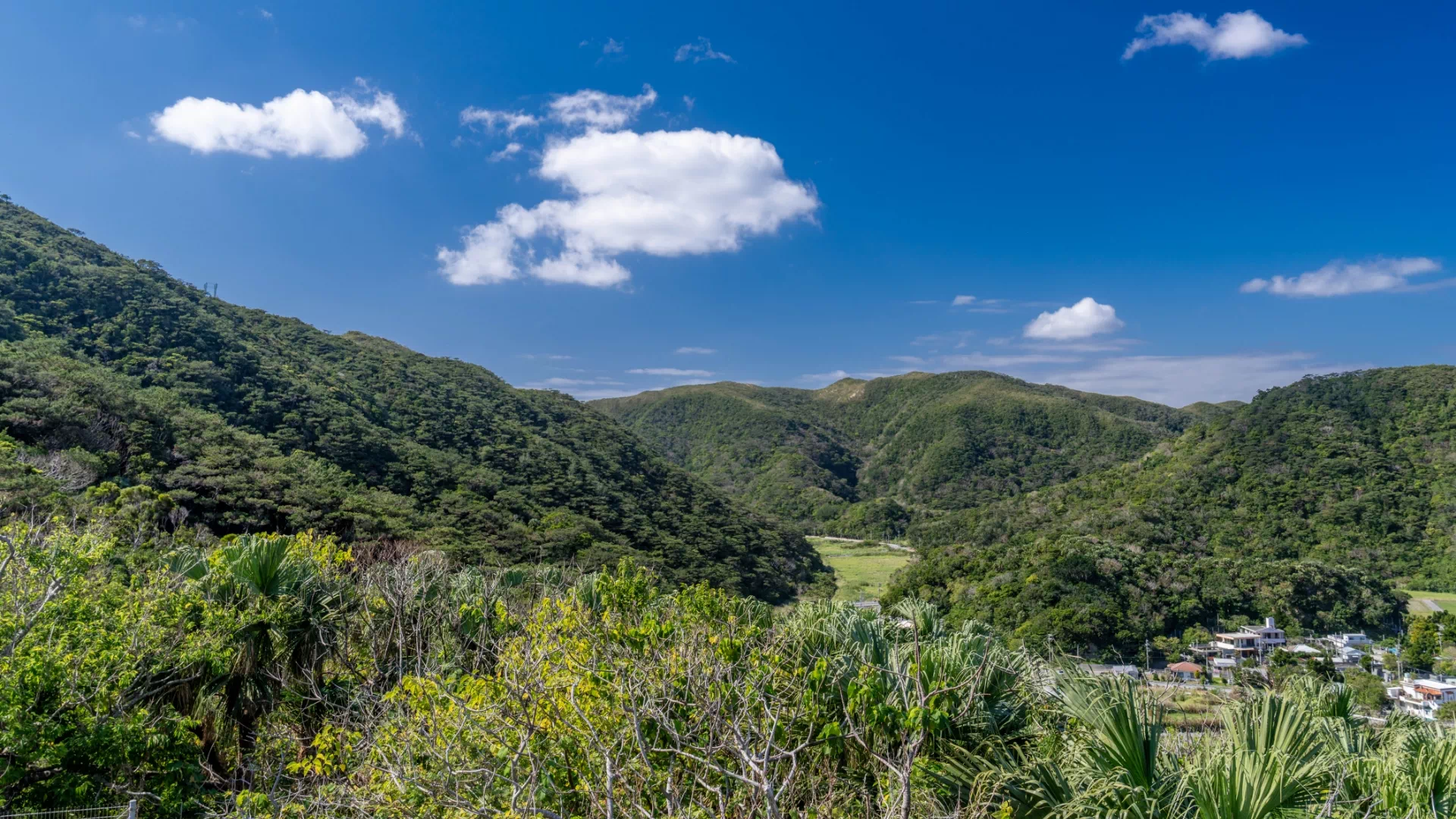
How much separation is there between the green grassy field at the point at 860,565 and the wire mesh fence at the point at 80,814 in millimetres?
40600

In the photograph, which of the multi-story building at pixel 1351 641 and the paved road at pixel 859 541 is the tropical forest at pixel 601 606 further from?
the multi-story building at pixel 1351 641

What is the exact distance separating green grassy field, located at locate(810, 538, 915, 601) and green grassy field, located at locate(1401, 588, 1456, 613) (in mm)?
31199

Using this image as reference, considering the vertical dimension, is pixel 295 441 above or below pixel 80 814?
above

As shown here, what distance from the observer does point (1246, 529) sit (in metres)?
52.3

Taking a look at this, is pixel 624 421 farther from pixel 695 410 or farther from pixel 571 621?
pixel 571 621

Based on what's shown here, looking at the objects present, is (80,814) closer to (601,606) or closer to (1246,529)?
(601,606)

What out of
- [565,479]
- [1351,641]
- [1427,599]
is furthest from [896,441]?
[565,479]

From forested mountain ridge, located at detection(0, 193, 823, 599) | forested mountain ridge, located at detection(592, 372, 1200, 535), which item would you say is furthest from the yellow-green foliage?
forested mountain ridge, located at detection(592, 372, 1200, 535)

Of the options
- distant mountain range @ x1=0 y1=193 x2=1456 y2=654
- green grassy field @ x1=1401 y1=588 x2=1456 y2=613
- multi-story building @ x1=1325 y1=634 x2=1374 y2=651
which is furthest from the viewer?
green grassy field @ x1=1401 y1=588 x2=1456 y2=613

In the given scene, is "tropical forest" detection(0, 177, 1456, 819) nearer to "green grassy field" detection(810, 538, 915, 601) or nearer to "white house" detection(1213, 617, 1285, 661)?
"white house" detection(1213, 617, 1285, 661)

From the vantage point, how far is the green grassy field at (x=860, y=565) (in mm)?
51125

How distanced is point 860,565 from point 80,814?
63.4 m

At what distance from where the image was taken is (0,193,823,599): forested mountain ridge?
23375mm

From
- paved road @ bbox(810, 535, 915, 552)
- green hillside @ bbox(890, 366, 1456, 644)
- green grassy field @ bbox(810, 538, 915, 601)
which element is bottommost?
paved road @ bbox(810, 535, 915, 552)
